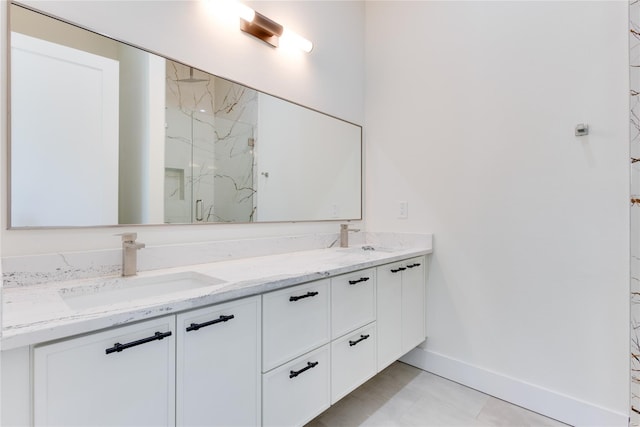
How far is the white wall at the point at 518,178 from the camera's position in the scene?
1.50m

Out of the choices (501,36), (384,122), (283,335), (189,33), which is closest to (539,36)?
(501,36)

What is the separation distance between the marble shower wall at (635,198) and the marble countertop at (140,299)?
114cm

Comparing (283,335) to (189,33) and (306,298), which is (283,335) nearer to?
(306,298)

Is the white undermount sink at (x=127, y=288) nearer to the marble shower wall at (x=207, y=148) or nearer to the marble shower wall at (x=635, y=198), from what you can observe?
the marble shower wall at (x=207, y=148)

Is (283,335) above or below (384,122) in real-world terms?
below

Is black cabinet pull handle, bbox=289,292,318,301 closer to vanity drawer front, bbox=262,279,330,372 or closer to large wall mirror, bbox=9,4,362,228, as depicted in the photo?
vanity drawer front, bbox=262,279,330,372

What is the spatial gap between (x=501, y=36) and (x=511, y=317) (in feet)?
5.49

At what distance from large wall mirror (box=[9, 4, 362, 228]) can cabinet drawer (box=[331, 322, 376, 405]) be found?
816 mm

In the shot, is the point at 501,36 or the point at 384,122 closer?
the point at 501,36

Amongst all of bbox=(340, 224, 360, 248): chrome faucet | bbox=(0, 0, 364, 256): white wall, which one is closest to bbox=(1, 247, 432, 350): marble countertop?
bbox=(0, 0, 364, 256): white wall

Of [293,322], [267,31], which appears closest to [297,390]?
[293,322]

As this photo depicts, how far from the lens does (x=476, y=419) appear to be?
5.29 ft

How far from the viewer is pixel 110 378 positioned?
0.79m

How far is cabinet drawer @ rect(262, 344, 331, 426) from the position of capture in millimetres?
1154
